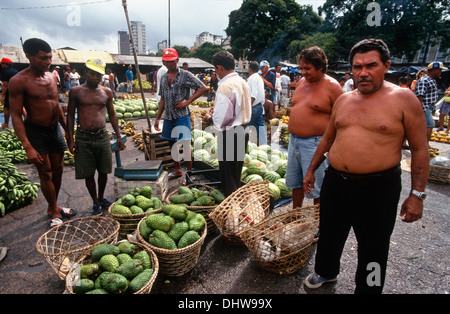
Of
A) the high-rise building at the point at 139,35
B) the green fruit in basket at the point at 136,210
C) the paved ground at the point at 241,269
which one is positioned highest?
the high-rise building at the point at 139,35

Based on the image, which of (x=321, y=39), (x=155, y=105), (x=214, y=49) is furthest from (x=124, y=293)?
(x=214, y=49)

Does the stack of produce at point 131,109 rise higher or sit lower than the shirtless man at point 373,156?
lower

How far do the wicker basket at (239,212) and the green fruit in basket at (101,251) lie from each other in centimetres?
101

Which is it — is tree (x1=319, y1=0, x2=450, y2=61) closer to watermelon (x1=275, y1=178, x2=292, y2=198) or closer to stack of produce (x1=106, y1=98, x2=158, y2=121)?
stack of produce (x1=106, y1=98, x2=158, y2=121)

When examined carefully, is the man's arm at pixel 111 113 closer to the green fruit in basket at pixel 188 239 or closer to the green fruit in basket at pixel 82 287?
the green fruit in basket at pixel 188 239

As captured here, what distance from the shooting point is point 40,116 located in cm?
336

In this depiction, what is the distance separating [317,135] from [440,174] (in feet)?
14.1

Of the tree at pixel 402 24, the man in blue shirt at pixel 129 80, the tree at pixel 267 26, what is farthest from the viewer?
the tree at pixel 267 26

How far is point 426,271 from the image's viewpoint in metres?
2.80

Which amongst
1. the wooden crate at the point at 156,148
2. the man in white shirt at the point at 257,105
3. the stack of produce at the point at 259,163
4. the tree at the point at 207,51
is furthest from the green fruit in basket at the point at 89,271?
the tree at the point at 207,51

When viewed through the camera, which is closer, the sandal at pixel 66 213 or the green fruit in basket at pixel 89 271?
the green fruit in basket at pixel 89 271

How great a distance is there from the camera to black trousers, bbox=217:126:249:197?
3.52 meters

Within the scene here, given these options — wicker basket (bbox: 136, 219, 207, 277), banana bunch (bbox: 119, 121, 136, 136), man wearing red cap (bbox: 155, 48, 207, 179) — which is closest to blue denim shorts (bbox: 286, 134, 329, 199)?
wicker basket (bbox: 136, 219, 207, 277)

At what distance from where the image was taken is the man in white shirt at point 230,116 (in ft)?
10.9
